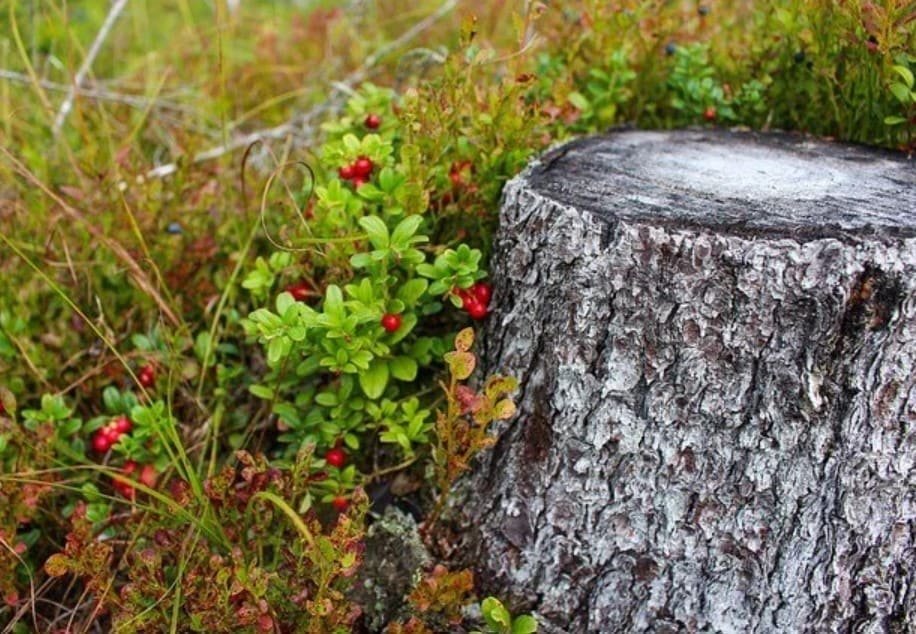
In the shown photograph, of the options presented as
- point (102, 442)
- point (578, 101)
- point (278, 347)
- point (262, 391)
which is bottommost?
point (102, 442)

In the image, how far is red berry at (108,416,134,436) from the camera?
7.82 ft

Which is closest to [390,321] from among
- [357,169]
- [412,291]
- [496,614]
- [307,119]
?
[412,291]

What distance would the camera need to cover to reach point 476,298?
2.19 metres

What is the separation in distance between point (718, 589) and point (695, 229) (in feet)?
2.35

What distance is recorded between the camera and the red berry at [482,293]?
219 cm

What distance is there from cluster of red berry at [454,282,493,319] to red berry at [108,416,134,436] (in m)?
0.90

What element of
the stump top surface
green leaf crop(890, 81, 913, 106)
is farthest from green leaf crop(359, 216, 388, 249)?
green leaf crop(890, 81, 913, 106)

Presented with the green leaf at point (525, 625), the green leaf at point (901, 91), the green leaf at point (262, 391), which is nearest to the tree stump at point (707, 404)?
the green leaf at point (525, 625)

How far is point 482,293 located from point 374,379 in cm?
31

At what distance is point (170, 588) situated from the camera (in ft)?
6.34

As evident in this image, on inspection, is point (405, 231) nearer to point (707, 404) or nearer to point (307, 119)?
point (707, 404)

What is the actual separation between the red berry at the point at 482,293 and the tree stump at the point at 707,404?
0.05 m

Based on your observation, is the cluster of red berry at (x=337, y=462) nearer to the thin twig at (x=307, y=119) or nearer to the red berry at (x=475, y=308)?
the red berry at (x=475, y=308)

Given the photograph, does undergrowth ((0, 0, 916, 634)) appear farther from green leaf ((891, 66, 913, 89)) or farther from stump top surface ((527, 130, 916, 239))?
stump top surface ((527, 130, 916, 239))
